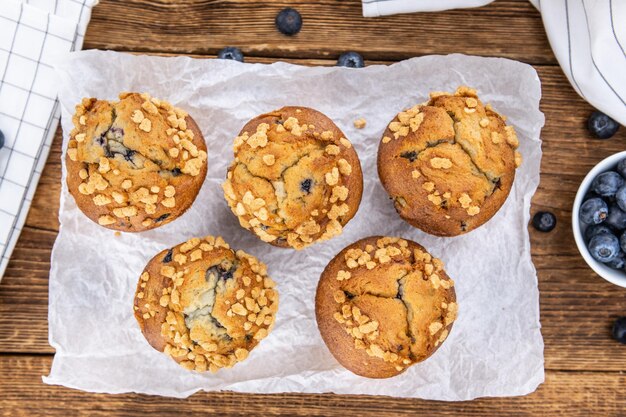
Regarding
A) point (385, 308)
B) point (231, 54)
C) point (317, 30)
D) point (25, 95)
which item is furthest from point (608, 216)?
point (25, 95)

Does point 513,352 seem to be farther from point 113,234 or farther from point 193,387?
point 113,234

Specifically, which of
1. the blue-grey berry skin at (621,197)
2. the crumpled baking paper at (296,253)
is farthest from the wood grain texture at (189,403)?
the blue-grey berry skin at (621,197)

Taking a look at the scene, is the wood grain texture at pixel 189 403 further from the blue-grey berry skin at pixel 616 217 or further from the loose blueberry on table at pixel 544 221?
the blue-grey berry skin at pixel 616 217

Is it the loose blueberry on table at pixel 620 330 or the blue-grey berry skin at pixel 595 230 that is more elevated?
the blue-grey berry skin at pixel 595 230

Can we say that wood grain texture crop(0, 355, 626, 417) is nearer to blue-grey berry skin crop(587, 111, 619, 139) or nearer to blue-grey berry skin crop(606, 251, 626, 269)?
blue-grey berry skin crop(606, 251, 626, 269)

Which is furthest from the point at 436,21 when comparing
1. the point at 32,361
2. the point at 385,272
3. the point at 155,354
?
the point at 32,361
